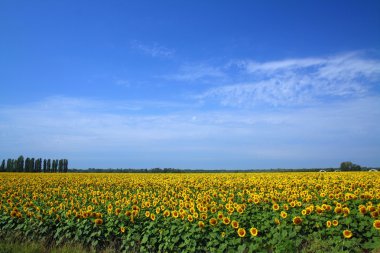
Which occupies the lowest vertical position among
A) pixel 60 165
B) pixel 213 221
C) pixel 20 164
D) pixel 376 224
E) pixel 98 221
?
pixel 98 221

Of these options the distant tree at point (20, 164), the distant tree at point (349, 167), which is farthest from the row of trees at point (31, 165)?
the distant tree at point (349, 167)

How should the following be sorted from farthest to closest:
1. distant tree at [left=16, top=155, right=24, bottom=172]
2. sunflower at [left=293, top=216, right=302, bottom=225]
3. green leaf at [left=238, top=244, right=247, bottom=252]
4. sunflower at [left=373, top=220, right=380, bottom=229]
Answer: distant tree at [left=16, top=155, right=24, bottom=172] < sunflower at [left=293, top=216, right=302, bottom=225] < sunflower at [left=373, top=220, right=380, bottom=229] < green leaf at [left=238, top=244, right=247, bottom=252]

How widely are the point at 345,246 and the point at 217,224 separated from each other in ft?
9.32

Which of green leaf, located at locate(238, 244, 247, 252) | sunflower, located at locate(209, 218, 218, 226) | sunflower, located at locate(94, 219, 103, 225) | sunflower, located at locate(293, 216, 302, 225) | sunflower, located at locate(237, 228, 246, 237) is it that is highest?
sunflower, located at locate(293, 216, 302, 225)

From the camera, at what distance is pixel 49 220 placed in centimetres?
977

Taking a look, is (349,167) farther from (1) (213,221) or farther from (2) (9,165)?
(2) (9,165)

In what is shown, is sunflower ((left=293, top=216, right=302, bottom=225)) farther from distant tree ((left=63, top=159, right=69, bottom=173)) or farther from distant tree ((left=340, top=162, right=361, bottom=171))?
distant tree ((left=63, top=159, right=69, bottom=173))

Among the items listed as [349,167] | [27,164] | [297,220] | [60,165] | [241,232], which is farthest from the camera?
[60,165]

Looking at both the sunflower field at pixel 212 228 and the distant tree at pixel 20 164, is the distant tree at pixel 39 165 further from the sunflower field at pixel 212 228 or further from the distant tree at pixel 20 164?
the sunflower field at pixel 212 228

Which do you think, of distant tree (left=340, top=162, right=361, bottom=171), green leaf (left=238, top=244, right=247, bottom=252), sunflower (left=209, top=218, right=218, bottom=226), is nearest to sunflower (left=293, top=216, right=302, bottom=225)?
green leaf (left=238, top=244, right=247, bottom=252)

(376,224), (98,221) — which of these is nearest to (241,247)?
(376,224)

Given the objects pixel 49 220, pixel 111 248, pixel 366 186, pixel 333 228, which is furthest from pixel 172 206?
pixel 366 186

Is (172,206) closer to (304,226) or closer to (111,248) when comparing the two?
(111,248)

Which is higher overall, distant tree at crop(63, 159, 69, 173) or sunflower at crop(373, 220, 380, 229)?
distant tree at crop(63, 159, 69, 173)
